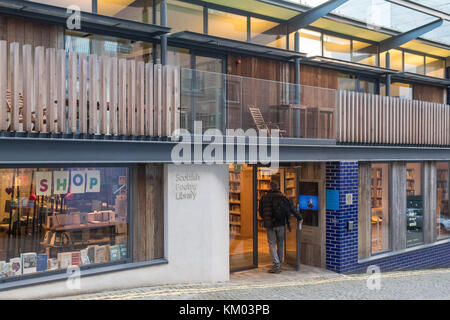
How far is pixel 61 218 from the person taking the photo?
9367mm

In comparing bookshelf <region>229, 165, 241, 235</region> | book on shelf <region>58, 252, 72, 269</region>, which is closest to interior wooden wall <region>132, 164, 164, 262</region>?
book on shelf <region>58, 252, 72, 269</region>

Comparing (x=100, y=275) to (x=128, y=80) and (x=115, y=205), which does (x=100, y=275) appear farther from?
(x=128, y=80)

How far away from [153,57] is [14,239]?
5.17 m

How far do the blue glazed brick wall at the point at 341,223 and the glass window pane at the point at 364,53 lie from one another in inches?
199

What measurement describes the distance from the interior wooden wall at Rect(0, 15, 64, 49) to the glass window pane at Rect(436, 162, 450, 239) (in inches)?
Answer: 542

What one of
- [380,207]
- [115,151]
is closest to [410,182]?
[380,207]

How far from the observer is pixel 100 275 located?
9492mm

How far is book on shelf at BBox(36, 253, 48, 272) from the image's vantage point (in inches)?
354

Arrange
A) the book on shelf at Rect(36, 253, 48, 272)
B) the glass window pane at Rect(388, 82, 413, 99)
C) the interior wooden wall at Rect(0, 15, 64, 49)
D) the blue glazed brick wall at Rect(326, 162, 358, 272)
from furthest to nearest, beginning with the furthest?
the glass window pane at Rect(388, 82, 413, 99) → the blue glazed brick wall at Rect(326, 162, 358, 272) → the interior wooden wall at Rect(0, 15, 64, 49) → the book on shelf at Rect(36, 253, 48, 272)

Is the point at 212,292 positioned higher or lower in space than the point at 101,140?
lower

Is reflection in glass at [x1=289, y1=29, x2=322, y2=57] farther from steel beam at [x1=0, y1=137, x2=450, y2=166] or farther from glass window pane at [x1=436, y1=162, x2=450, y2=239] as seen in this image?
glass window pane at [x1=436, y1=162, x2=450, y2=239]

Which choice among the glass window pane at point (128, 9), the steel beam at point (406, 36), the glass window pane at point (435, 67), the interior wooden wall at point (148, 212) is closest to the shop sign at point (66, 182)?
the interior wooden wall at point (148, 212)

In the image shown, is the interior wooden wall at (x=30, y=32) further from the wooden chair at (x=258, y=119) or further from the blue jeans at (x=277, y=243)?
the blue jeans at (x=277, y=243)
